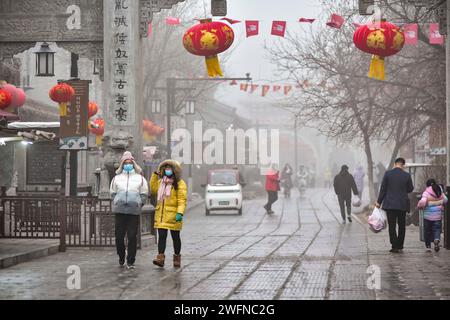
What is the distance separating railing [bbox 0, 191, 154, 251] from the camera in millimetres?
19062

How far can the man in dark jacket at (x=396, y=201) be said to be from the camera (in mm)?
18250

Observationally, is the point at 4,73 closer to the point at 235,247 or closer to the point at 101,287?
the point at 235,247

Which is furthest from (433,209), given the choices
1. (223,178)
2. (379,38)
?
(223,178)

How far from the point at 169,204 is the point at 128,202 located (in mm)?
653

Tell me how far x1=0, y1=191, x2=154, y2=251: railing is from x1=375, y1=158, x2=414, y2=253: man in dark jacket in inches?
201

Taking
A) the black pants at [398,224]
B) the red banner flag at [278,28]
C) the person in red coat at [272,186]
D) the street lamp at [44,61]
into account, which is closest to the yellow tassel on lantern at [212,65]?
the black pants at [398,224]

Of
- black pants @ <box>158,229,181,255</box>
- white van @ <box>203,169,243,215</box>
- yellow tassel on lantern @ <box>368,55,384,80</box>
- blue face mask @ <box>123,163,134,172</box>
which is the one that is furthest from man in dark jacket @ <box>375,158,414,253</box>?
white van @ <box>203,169,243,215</box>

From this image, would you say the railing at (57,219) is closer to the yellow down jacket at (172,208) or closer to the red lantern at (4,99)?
the red lantern at (4,99)

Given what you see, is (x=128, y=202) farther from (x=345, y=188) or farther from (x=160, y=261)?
(x=345, y=188)

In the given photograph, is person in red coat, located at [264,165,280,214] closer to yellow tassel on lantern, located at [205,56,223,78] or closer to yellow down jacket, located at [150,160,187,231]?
yellow tassel on lantern, located at [205,56,223,78]

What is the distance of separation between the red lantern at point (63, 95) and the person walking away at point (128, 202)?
805 cm

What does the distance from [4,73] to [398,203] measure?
1740cm

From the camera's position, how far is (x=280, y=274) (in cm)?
1419
